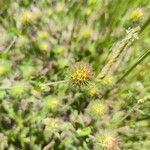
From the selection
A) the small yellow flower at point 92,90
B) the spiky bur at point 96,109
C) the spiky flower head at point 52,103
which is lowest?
the spiky bur at point 96,109

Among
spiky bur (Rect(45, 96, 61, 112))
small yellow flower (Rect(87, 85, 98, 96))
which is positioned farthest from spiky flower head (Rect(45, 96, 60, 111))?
small yellow flower (Rect(87, 85, 98, 96))

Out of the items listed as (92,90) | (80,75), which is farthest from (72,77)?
(92,90)

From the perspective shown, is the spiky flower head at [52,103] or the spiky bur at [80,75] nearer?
the spiky bur at [80,75]

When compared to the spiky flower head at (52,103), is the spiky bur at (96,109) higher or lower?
lower

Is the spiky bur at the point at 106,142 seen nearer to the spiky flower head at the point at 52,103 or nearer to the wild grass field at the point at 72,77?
the wild grass field at the point at 72,77

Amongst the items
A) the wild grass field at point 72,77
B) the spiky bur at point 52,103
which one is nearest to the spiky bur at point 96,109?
the wild grass field at point 72,77

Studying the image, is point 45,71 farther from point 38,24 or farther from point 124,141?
point 124,141

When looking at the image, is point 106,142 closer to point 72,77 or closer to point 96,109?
point 96,109

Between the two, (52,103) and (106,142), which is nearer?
(106,142)
